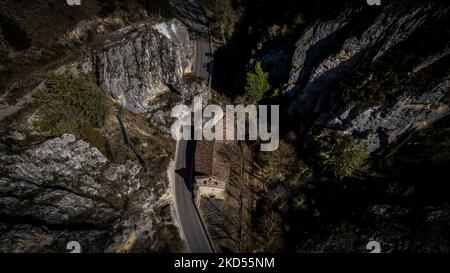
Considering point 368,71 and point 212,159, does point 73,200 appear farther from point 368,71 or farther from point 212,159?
point 368,71

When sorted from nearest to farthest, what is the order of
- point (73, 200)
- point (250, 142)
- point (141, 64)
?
point (73, 200) < point (141, 64) < point (250, 142)

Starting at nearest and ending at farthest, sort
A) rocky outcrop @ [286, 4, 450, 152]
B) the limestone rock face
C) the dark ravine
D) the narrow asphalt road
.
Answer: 1. the dark ravine
2. rocky outcrop @ [286, 4, 450, 152]
3. the narrow asphalt road
4. the limestone rock face

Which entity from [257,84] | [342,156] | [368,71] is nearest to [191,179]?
[257,84]

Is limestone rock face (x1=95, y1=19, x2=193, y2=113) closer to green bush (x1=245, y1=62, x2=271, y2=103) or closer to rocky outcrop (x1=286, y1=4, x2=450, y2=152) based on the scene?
green bush (x1=245, y1=62, x2=271, y2=103)

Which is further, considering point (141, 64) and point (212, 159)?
point (141, 64)

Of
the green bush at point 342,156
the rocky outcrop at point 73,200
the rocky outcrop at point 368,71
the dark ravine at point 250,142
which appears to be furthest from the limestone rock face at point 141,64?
the green bush at point 342,156

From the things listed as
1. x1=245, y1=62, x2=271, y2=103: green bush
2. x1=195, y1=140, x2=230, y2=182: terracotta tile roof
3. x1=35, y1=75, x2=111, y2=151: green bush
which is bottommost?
x1=195, y1=140, x2=230, y2=182: terracotta tile roof

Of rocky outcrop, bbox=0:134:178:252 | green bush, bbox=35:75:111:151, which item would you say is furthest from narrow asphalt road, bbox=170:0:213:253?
green bush, bbox=35:75:111:151
